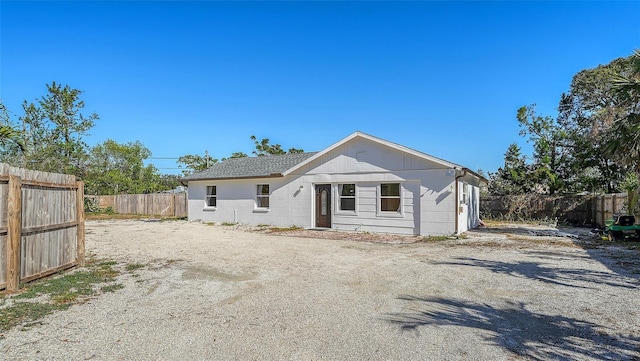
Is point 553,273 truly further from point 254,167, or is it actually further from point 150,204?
point 150,204

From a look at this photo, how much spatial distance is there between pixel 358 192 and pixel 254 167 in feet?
24.6

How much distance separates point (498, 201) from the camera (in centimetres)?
2116

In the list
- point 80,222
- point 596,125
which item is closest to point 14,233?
point 80,222

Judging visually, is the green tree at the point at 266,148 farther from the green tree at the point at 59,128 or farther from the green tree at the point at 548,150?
the green tree at the point at 548,150

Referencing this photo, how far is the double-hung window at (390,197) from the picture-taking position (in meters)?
14.4

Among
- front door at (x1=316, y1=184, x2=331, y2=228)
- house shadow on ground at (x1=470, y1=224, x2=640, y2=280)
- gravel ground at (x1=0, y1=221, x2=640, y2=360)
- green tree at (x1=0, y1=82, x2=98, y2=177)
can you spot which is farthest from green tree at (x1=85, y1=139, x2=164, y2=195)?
house shadow on ground at (x1=470, y1=224, x2=640, y2=280)

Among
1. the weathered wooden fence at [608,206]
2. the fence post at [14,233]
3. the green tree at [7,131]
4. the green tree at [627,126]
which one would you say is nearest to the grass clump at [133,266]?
the fence post at [14,233]

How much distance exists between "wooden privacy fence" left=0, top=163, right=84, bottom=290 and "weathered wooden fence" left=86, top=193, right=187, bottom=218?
18565 mm

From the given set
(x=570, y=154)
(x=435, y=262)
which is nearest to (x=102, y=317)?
(x=435, y=262)

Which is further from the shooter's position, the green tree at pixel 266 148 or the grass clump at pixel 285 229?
the green tree at pixel 266 148

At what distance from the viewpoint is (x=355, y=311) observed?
4801 mm

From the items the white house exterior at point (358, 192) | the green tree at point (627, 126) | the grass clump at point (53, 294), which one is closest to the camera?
the grass clump at point (53, 294)

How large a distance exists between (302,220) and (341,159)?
11.6 feet

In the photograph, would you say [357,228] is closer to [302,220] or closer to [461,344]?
[302,220]
